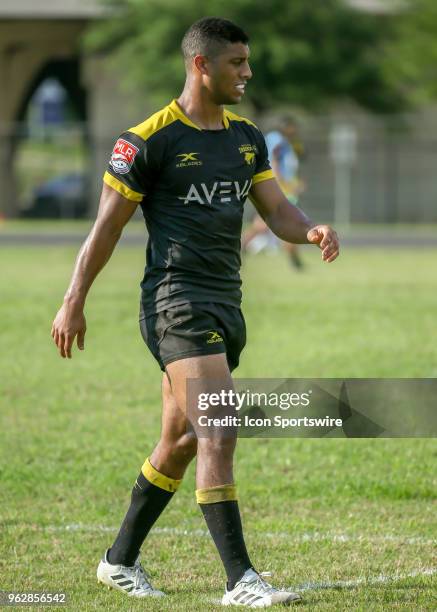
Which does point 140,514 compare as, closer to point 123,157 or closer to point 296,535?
point 296,535

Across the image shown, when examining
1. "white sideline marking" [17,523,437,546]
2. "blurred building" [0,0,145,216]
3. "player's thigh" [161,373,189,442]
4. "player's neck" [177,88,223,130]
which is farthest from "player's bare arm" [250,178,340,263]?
"blurred building" [0,0,145,216]

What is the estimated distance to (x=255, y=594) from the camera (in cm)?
491

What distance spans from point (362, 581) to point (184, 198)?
1.74 m

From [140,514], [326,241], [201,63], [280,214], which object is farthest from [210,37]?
[140,514]

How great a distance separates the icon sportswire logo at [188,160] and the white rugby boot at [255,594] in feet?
5.22

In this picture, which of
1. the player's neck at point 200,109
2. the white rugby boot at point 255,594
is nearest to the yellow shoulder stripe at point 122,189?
the player's neck at point 200,109

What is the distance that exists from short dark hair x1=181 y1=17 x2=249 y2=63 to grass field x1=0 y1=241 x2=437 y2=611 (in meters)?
2.18

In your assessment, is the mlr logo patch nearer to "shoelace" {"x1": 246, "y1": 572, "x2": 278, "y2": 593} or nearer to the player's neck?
the player's neck

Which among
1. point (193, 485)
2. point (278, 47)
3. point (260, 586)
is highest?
point (278, 47)

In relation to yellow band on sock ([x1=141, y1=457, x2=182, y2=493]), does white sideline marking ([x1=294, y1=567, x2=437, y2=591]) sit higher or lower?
lower

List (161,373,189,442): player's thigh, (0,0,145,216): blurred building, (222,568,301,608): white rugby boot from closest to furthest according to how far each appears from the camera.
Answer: (222,568,301,608): white rugby boot → (161,373,189,442): player's thigh → (0,0,145,216): blurred building

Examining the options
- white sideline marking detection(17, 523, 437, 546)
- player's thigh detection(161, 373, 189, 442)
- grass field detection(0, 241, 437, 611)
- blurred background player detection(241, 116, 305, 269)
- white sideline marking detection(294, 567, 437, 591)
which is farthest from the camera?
blurred background player detection(241, 116, 305, 269)

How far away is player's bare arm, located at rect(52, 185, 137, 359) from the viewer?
5.04m

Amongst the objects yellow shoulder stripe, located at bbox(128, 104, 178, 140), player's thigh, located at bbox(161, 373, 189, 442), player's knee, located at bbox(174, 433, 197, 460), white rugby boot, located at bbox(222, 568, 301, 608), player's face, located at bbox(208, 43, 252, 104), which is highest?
player's face, located at bbox(208, 43, 252, 104)
